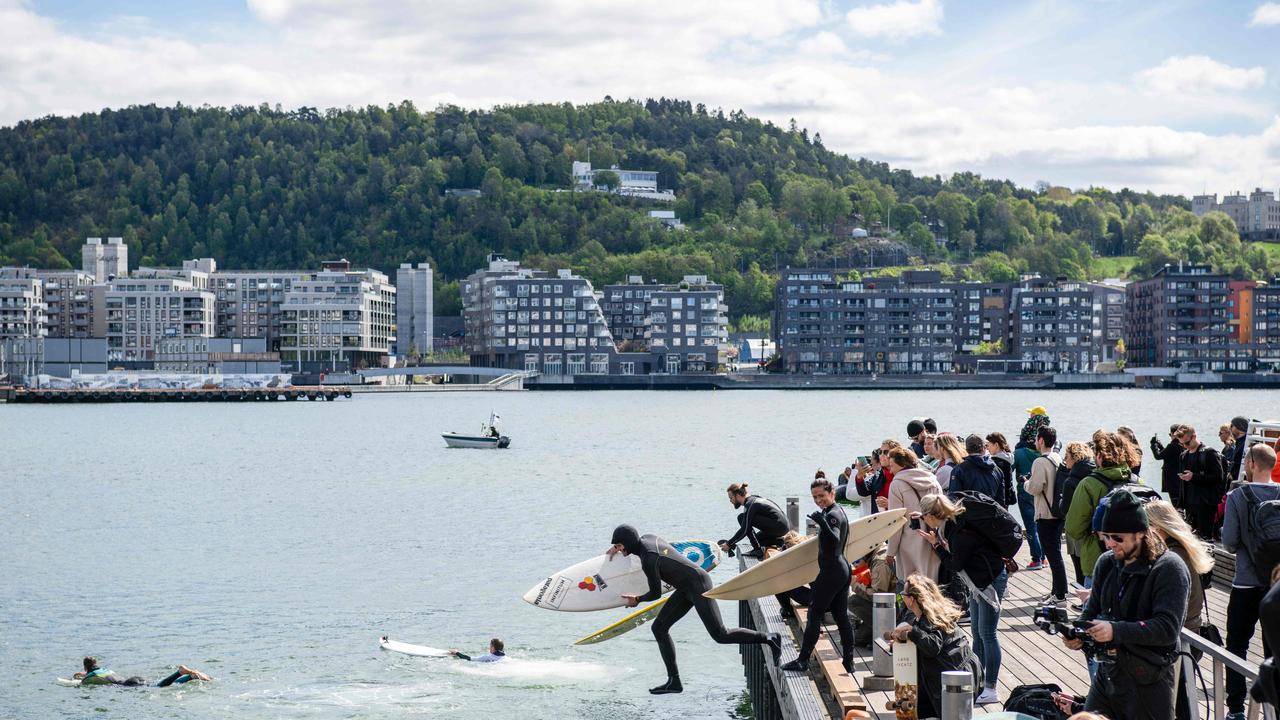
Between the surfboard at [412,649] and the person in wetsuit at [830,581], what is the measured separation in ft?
33.0

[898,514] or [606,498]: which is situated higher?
[898,514]

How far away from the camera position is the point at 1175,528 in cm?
811

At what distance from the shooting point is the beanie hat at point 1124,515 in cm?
757

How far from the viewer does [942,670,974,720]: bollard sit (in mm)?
8125

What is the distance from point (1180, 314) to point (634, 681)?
17828cm

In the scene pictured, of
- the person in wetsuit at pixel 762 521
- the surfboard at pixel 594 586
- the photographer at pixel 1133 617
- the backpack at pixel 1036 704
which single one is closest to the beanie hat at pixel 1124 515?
the photographer at pixel 1133 617

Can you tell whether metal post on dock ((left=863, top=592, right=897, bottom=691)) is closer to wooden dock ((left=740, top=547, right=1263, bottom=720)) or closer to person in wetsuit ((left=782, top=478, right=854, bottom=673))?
wooden dock ((left=740, top=547, right=1263, bottom=720))

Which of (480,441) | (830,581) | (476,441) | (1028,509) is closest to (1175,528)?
(830,581)

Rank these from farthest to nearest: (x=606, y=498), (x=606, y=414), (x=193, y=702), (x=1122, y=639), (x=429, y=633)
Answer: (x=606, y=414) → (x=606, y=498) → (x=429, y=633) → (x=193, y=702) → (x=1122, y=639)

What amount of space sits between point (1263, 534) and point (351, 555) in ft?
95.9

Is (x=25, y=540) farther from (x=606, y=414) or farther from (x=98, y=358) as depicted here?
(x=98, y=358)

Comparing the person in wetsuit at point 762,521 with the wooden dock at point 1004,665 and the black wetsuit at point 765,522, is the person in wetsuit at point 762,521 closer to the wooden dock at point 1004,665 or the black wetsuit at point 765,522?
the black wetsuit at point 765,522

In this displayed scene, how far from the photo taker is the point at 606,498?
5016 cm

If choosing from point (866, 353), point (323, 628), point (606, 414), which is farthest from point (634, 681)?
point (866, 353)
